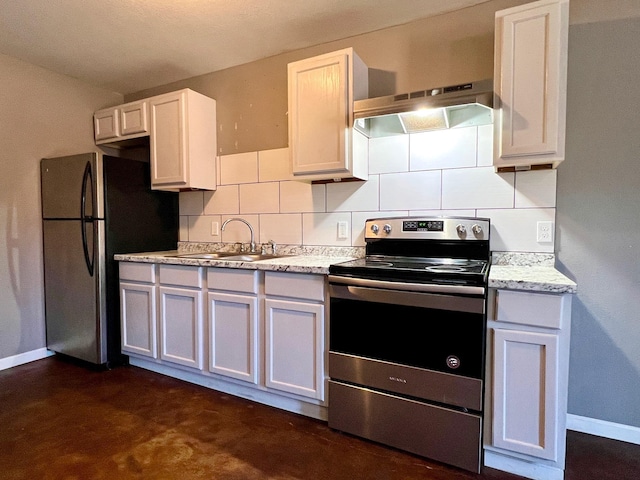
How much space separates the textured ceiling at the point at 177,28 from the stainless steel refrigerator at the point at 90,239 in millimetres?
764

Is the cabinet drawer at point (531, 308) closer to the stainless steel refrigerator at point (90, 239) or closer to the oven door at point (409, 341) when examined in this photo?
the oven door at point (409, 341)

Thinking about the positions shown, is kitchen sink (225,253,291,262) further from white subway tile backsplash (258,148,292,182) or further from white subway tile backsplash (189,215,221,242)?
white subway tile backsplash (258,148,292,182)

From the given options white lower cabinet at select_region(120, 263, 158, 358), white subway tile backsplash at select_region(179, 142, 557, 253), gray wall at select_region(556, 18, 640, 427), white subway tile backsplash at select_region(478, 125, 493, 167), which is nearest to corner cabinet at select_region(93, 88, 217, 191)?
white subway tile backsplash at select_region(179, 142, 557, 253)

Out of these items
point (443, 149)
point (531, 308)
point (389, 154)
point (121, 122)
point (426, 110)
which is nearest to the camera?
point (531, 308)

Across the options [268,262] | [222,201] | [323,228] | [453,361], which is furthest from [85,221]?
[453,361]

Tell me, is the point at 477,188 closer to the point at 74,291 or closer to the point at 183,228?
the point at 183,228

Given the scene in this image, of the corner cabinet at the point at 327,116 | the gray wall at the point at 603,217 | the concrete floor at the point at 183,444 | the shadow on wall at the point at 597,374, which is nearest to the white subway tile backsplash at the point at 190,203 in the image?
the corner cabinet at the point at 327,116

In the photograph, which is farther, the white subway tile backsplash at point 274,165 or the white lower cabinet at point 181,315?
the white subway tile backsplash at point 274,165

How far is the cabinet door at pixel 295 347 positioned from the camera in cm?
192

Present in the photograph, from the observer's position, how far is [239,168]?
284cm

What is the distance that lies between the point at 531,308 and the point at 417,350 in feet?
1.66

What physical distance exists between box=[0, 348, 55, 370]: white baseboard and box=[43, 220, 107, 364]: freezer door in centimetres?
8

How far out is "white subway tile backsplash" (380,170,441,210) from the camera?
2.15m

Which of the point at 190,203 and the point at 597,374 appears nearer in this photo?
the point at 597,374
